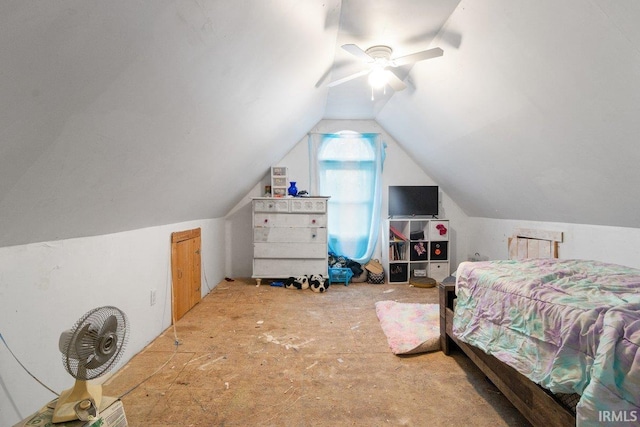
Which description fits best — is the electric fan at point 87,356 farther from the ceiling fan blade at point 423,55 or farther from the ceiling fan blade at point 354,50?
the ceiling fan blade at point 423,55

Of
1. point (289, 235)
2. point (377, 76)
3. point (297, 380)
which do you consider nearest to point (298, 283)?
point (289, 235)

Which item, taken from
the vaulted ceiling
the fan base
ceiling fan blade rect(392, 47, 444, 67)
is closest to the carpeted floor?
the fan base

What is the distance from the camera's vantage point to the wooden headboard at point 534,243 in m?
3.02

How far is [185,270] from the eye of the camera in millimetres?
3037

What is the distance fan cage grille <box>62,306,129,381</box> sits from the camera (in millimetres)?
1030

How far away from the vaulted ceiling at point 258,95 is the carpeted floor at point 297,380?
3.41 feet

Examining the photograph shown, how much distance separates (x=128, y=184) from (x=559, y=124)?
2.86 meters

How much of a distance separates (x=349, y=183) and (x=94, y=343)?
3.91m

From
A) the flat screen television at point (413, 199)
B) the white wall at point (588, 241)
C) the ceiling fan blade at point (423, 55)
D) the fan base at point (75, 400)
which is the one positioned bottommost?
the fan base at point (75, 400)

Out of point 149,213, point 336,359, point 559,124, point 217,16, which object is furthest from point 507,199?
point 149,213

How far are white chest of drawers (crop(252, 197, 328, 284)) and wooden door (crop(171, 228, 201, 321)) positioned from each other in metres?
0.83

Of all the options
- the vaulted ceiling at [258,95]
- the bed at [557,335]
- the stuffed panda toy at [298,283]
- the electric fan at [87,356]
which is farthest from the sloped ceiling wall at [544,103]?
the electric fan at [87,356]

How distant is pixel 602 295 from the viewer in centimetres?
126
